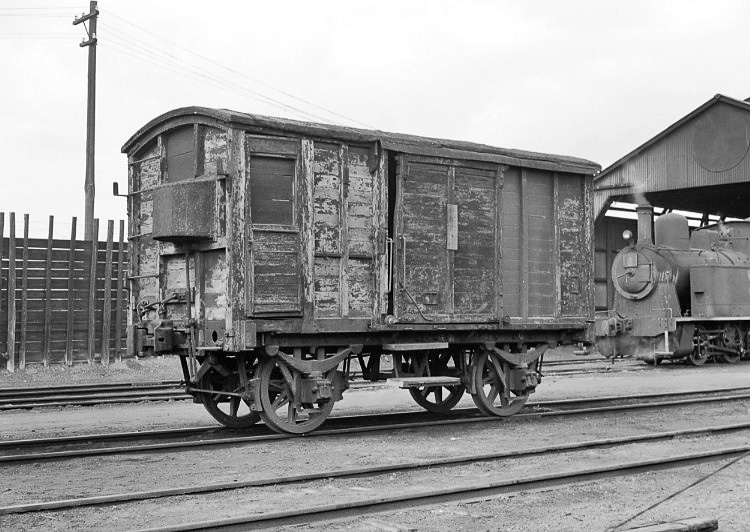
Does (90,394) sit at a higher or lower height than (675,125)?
lower

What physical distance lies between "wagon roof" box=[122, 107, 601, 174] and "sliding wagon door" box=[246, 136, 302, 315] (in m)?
0.20

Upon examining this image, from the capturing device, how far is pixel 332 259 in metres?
11.0

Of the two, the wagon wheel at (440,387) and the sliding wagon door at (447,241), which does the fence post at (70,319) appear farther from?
the sliding wagon door at (447,241)

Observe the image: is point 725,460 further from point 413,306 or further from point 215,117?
point 215,117

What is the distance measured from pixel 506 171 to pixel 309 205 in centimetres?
332

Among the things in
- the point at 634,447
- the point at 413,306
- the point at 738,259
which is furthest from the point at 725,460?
the point at 738,259

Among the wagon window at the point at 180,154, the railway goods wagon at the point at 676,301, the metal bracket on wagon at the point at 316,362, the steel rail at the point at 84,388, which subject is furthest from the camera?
the railway goods wagon at the point at 676,301

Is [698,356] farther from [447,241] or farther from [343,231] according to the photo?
[343,231]

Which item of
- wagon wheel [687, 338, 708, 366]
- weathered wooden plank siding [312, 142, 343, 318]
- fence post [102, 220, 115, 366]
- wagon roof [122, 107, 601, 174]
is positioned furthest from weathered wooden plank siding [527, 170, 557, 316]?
wagon wheel [687, 338, 708, 366]

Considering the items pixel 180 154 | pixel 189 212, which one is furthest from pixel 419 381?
pixel 180 154

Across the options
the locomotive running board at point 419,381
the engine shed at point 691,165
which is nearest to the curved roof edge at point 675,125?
the engine shed at point 691,165

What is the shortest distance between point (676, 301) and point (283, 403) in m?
16.6

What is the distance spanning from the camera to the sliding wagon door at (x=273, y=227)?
10.3 meters

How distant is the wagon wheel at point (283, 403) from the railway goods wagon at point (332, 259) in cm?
2
